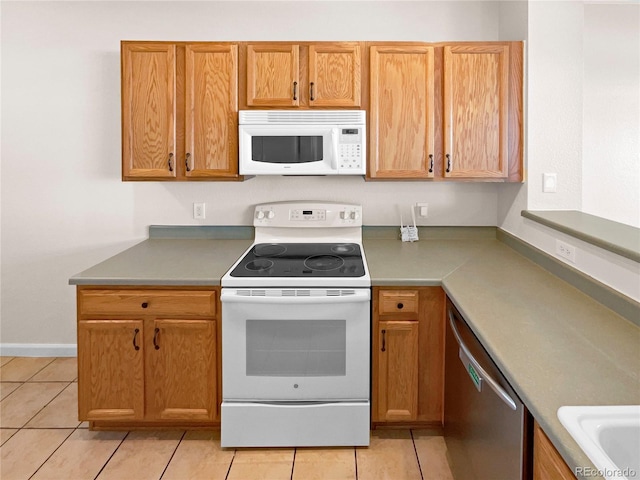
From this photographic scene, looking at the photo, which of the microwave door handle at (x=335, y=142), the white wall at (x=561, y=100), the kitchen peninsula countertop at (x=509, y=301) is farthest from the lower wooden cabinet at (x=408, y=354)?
the microwave door handle at (x=335, y=142)

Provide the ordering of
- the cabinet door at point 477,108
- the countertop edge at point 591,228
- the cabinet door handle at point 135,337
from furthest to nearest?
the cabinet door at point 477,108 → the cabinet door handle at point 135,337 → the countertop edge at point 591,228

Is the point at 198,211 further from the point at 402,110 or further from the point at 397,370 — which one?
the point at 397,370

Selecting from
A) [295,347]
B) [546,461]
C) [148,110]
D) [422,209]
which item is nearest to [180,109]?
[148,110]

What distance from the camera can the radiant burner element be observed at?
260cm

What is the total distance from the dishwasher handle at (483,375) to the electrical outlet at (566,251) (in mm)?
547

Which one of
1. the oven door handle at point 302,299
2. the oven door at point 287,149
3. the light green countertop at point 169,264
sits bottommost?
the oven door handle at point 302,299

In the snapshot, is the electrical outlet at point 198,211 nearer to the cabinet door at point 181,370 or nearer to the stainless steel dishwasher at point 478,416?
the cabinet door at point 181,370

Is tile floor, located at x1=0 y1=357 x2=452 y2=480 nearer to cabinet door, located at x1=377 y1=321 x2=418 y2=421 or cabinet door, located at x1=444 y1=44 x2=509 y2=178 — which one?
cabinet door, located at x1=377 y1=321 x2=418 y2=421

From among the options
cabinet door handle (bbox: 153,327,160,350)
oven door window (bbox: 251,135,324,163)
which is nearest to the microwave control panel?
oven door window (bbox: 251,135,324,163)

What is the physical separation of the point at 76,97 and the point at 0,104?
0.49 metres

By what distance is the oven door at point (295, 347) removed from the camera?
2393 millimetres

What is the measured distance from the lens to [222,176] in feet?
9.51

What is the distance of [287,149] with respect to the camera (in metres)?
2.82

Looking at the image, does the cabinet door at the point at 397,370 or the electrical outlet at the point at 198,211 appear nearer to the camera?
the cabinet door at the point at 397,370
